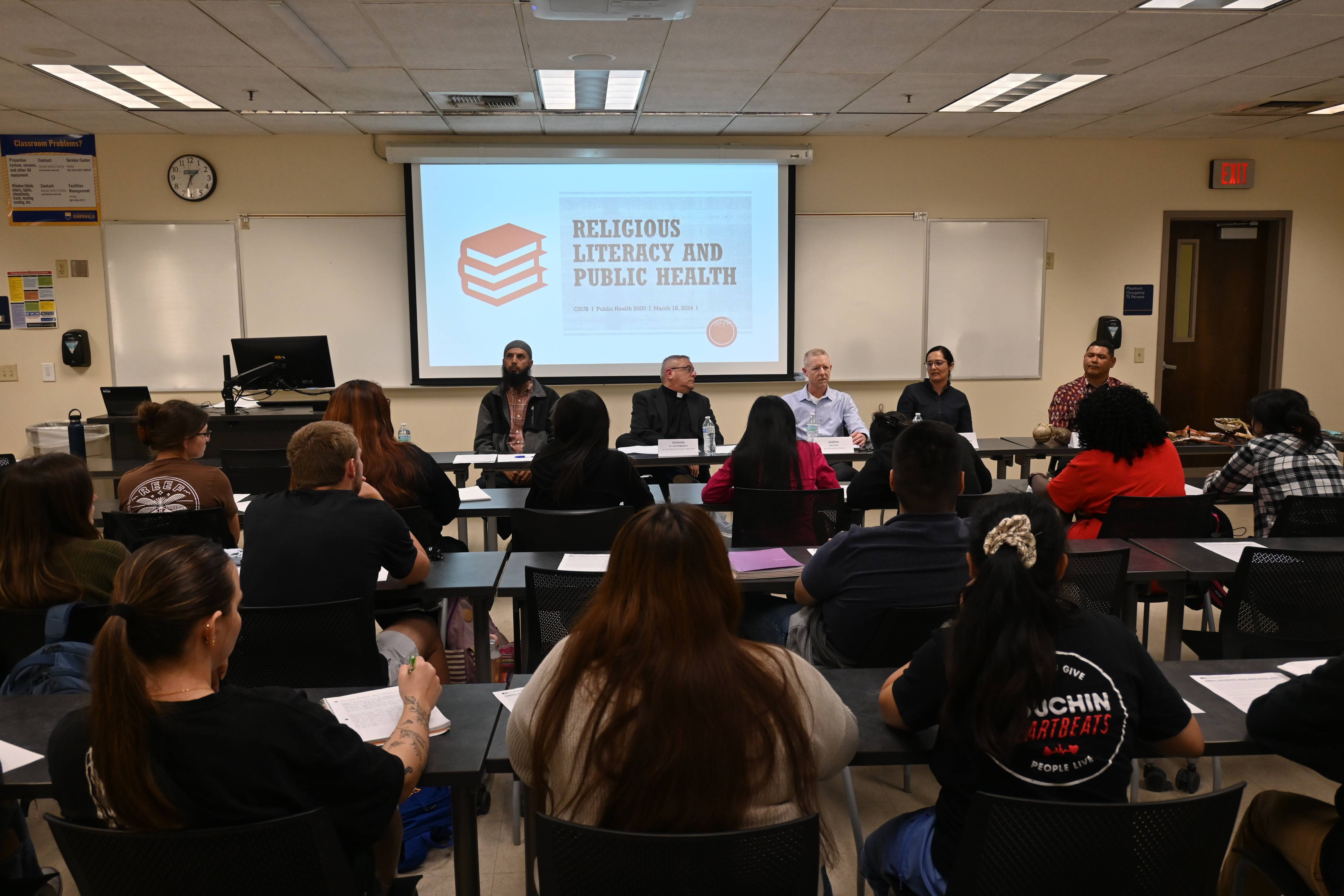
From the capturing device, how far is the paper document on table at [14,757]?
5.08ft

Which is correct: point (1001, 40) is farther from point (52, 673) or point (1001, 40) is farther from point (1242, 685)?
point (52, 673)

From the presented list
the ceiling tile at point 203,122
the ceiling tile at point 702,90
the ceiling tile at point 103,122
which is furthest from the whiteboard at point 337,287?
the ceiling tile at point 702,90

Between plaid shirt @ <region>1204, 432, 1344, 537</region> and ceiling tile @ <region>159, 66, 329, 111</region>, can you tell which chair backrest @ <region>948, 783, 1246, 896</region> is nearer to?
plaid shirt @ <region>1204, 432, 1344, 537</region>

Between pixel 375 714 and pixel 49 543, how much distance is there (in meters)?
1.11

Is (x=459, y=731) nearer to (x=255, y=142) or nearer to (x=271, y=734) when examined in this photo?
(x=271, y=734)

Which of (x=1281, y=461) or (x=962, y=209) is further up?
(x=962, y=209)

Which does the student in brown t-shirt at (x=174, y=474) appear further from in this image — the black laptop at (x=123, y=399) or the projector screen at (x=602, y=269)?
the projector screen at (x=602, y=269)

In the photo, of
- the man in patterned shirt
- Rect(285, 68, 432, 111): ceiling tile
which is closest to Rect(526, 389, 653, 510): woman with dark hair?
Rect(285, 68, 432, 111): ceiling tile

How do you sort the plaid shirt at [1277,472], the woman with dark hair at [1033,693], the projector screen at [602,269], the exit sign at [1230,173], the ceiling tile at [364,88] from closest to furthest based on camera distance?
the woman with dark hair at [1033,693] → the plaid shirt at [1277,472] → the ceiling tile at [364,88] → the projector screen at [602,269] → the exit sign at [1230,173]

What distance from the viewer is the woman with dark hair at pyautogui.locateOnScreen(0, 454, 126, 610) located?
216 centimetres

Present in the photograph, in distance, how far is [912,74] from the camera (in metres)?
5.02

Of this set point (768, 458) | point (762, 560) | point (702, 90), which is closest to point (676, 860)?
point (762, 560)

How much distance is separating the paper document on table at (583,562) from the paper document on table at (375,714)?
0.81 m

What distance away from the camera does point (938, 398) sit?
19.0 feet
